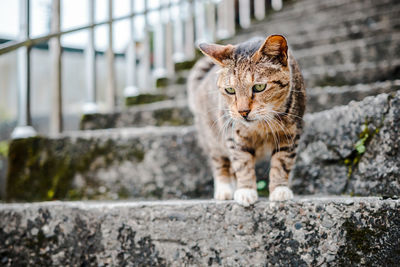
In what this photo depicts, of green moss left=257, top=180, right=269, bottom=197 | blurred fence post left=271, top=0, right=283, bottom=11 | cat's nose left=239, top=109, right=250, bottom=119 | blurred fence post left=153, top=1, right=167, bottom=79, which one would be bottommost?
green moss left=257, top=180, right=269, bottom=197

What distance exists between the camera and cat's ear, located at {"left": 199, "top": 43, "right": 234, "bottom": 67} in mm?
1534

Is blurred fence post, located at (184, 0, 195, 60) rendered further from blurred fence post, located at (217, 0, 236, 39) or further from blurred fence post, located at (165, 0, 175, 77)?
blurred fence post, located at (217, 0, 236, 39)

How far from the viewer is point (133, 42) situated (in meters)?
3.31

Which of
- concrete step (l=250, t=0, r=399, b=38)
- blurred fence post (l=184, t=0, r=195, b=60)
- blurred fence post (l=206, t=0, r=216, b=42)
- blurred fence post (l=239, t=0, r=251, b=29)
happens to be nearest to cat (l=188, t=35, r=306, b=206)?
concrete step (l=250, t=0, r=399, b=38)

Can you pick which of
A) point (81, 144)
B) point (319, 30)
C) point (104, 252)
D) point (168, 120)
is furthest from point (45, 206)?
point (319, 30)

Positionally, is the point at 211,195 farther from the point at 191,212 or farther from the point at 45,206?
the point at 45,206

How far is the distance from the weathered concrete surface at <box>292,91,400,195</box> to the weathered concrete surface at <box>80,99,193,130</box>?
3.51 ft

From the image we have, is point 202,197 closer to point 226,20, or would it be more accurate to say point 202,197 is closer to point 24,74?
point 24,74

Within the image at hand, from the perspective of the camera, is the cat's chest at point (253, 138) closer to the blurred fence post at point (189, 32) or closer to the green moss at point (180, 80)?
the green moss at point (180, 80)

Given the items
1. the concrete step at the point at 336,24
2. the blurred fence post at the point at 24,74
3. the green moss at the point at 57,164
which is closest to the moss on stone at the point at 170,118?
the green moss at the point at 57,164

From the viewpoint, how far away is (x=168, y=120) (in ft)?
8.62

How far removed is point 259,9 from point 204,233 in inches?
179

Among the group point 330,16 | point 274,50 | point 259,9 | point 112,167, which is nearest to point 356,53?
point 330,16

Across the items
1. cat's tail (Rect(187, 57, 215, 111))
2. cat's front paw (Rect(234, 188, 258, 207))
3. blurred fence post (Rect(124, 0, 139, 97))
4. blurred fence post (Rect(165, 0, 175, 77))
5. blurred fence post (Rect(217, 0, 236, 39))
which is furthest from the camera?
blurred fence post (Rect(217, 0, 236, 39))
